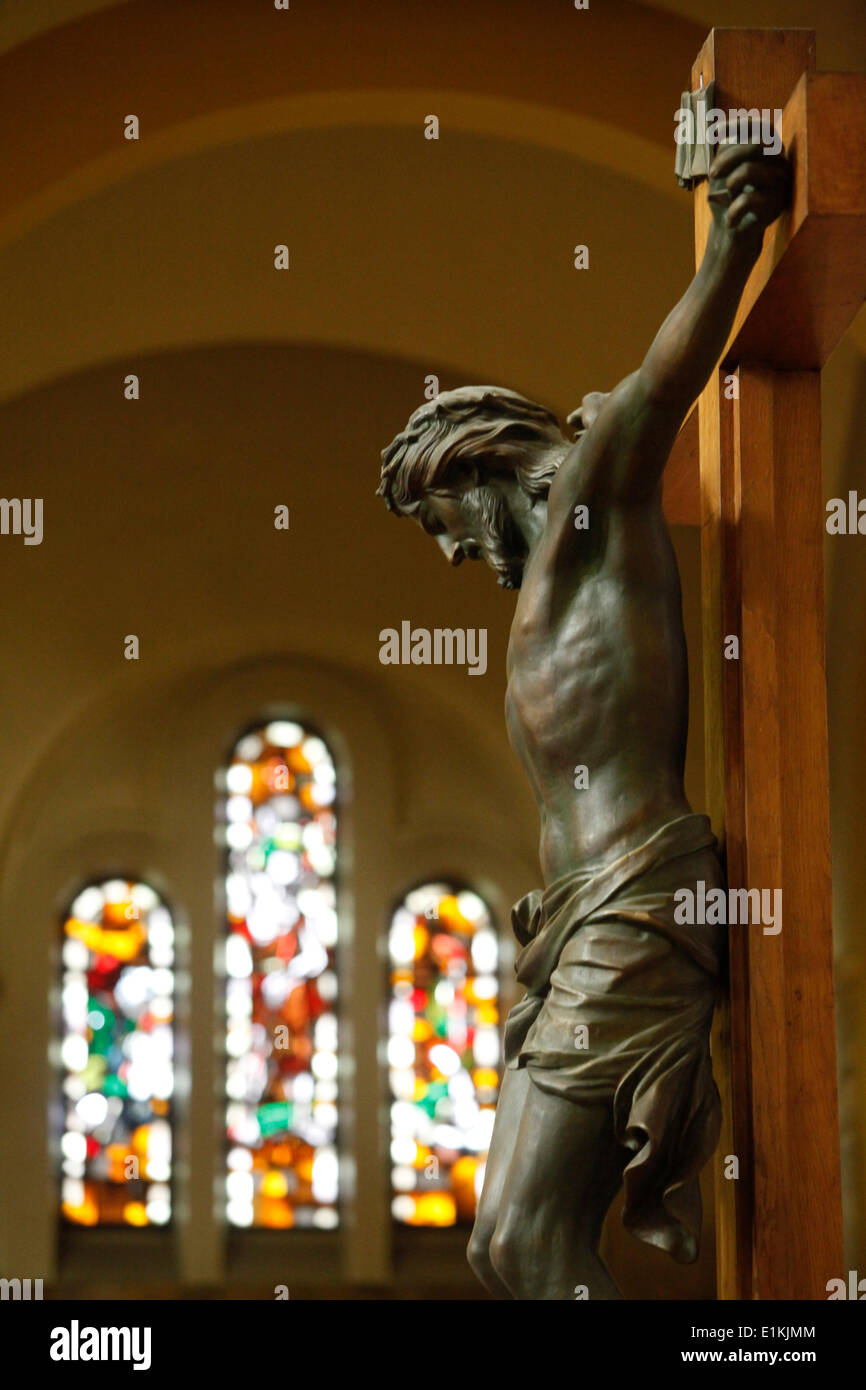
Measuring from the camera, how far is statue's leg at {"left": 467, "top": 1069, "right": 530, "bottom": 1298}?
335 centimetres

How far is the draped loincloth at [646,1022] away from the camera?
3.22 meters

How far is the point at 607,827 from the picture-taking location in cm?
340

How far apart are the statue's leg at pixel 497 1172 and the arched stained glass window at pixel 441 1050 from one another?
8968 millimetres

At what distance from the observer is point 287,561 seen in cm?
1204

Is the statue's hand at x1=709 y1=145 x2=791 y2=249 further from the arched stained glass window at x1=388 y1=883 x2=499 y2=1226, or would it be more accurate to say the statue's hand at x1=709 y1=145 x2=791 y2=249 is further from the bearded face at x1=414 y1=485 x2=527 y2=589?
the arched stained glass window at x1=388 y1=883 x2=499 y2=1226

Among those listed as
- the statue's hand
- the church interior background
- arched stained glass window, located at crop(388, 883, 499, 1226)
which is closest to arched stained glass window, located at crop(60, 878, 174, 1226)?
the church interior background

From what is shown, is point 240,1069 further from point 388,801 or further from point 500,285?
point 500,285

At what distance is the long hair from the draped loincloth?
730 millimetres

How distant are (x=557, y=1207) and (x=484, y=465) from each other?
1.29 metres

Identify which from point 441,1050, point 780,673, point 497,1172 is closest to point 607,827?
point 780,673

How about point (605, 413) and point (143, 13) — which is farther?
point (143, 13)

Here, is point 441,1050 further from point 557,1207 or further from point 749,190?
point 749,190

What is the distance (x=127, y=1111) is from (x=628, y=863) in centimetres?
964
